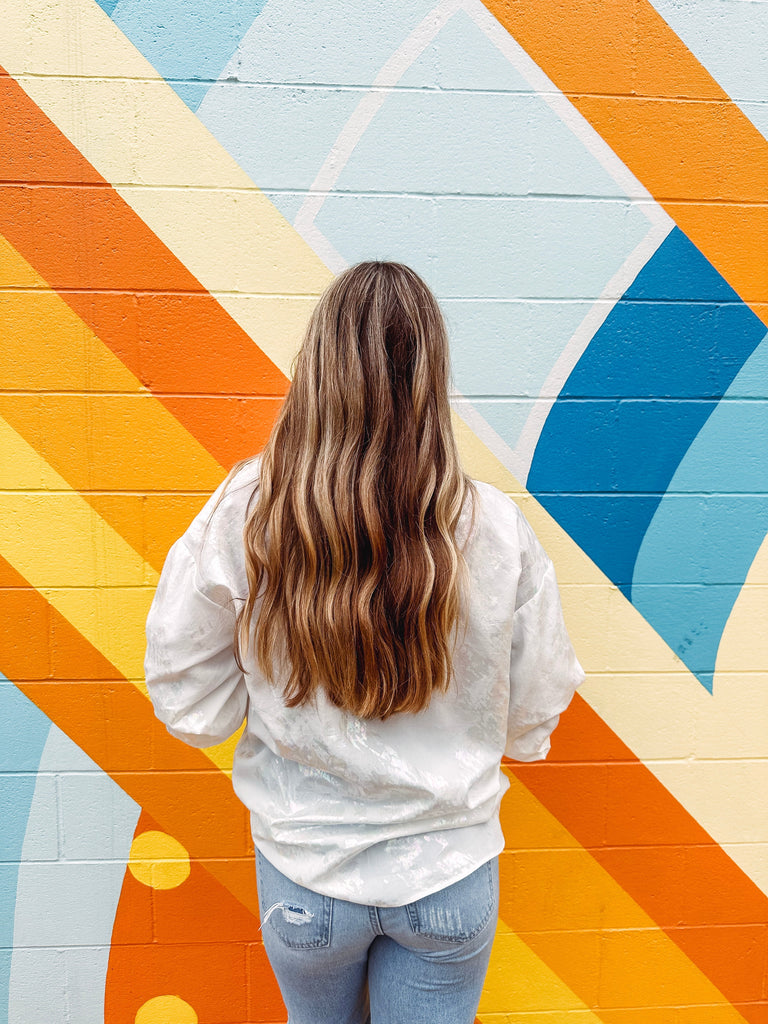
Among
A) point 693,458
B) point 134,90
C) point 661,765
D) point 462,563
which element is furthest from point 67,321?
point 661,765

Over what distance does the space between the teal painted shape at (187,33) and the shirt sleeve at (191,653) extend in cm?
106

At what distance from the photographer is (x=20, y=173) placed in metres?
1.72

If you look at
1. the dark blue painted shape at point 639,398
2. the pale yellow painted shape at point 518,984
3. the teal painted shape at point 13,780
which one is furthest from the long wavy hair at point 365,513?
A: the pale yellow painted shape at point 518,984

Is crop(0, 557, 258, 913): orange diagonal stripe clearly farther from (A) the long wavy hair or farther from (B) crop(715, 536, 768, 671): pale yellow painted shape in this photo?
(B) crop(715, 536, 768, 671): pale yellow painted shape

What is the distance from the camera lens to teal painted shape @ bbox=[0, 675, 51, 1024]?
1.85 metres

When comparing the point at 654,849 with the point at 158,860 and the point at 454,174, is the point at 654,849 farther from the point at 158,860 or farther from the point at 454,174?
the point at 454,174

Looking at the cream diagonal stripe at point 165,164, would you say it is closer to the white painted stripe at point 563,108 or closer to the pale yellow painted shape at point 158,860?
the white painted stripe at point 563,108

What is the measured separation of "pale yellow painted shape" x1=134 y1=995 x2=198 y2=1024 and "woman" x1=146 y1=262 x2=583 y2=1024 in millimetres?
781

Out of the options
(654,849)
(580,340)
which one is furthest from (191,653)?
(654,849)

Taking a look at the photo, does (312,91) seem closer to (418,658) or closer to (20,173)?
(20,173)

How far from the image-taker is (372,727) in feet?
4.22

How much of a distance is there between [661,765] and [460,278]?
4.18 ft

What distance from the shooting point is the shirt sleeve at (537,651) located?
4.42ft

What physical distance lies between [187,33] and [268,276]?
53 cm
